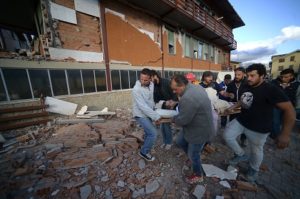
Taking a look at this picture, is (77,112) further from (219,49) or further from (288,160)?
(219,49)

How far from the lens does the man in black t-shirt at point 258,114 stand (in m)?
1.91

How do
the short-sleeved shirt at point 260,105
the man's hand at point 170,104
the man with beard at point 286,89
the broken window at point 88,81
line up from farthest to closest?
the broken window at point 88,81
the man with beard at point 286,89
the man's hand at point 170,104
the short-sleeved shirt at point 260,105

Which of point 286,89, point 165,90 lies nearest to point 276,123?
point 286,89

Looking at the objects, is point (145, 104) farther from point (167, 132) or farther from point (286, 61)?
point (286, 61)

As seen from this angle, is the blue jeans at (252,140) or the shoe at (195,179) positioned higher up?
the blue jeans at (252,140)

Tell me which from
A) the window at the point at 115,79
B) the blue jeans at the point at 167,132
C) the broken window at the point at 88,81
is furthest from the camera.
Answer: the window at the point at 115,79

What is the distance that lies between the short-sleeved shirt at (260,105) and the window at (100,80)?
20.3ft

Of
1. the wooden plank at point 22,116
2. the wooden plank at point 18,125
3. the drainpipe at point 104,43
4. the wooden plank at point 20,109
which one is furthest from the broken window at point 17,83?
the drainpipe at point 104,43

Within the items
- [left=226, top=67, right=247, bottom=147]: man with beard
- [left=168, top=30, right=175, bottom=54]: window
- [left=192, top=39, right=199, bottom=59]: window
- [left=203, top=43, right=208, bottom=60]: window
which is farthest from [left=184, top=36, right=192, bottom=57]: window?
[left=226, top=67, right=247, bottom=147]: man with beard

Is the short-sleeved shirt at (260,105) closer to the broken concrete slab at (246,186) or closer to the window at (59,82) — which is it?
the broken concrete slab at (246,186)

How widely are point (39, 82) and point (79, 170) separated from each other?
4.24 meters

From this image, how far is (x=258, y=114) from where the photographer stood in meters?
2.17

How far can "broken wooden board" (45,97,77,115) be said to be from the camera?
539 cm

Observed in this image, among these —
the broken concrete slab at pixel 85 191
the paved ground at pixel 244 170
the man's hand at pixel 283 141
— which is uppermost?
the man's hand at pixel 283 141
